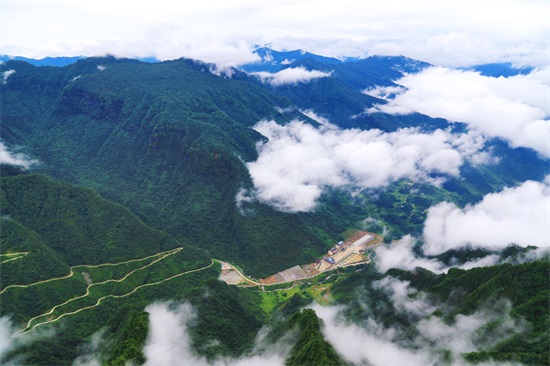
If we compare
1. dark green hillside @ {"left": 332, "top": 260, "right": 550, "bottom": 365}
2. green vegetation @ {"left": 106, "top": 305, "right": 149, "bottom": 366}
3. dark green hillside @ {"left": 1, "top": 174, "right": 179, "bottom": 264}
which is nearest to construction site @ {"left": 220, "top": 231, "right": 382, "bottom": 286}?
dark green hillside @ {"left": 1, "top": 174, "right": 179, "bottom": 264}

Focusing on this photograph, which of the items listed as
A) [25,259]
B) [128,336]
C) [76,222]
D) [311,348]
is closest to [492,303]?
[311,348]

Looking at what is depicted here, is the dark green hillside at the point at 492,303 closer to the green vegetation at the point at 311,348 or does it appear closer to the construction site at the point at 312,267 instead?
the green vegetation at the point at 311,348

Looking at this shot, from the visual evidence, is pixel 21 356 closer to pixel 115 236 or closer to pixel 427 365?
pixel 115 236

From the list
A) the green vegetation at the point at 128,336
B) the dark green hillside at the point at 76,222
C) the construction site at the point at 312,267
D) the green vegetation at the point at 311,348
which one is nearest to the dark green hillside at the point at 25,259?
the dark green hillside at the point at 76,222

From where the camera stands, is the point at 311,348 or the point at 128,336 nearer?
the point at 311,348

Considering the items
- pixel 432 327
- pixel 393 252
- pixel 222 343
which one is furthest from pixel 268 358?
pixel 393 252

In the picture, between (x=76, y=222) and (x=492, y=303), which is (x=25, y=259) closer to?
(x=76, y=222)

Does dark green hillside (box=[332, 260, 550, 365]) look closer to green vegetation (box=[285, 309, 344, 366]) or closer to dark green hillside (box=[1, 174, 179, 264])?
green vegetation (box=[285, 309, 344, 366])
